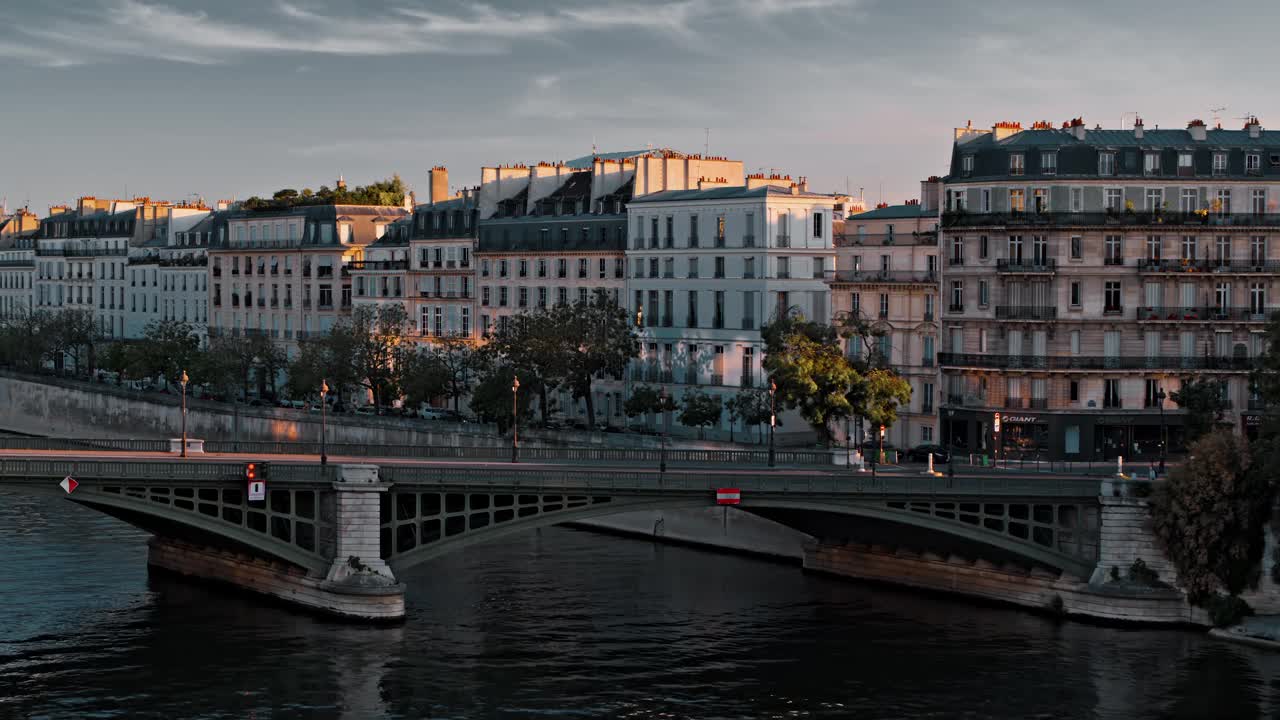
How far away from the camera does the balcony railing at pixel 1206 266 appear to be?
92.2 m

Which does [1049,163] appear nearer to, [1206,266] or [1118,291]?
[1118,291]

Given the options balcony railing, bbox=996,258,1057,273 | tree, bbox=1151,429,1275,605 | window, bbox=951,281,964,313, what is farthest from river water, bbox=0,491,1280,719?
balcony railing, bbox=996,258,1057,273

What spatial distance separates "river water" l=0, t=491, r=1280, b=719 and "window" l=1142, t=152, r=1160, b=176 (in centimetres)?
2720

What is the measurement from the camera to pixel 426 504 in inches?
2859

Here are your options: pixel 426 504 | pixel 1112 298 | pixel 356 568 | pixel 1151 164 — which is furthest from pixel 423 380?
pixel 356 568

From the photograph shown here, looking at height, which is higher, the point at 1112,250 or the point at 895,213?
the point at 895,213

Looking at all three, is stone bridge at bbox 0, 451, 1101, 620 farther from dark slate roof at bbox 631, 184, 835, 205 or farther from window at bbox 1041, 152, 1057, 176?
dark slate roof at bbox 631, 184, 835, 205

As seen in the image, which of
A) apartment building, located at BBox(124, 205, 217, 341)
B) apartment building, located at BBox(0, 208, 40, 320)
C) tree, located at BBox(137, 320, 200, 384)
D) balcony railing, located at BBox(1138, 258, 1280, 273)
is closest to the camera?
balcony railing, located at BBox(1138, 258, 1280, 273)

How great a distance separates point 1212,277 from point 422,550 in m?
41.2

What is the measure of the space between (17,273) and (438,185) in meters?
63.5

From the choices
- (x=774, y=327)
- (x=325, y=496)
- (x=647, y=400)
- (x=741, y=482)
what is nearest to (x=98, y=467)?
(x=325, y=496)

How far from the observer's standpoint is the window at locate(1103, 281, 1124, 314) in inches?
3647

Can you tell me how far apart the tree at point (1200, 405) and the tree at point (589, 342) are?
31395 millimetres

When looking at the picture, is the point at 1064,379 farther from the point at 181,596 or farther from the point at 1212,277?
the point at 181,596
